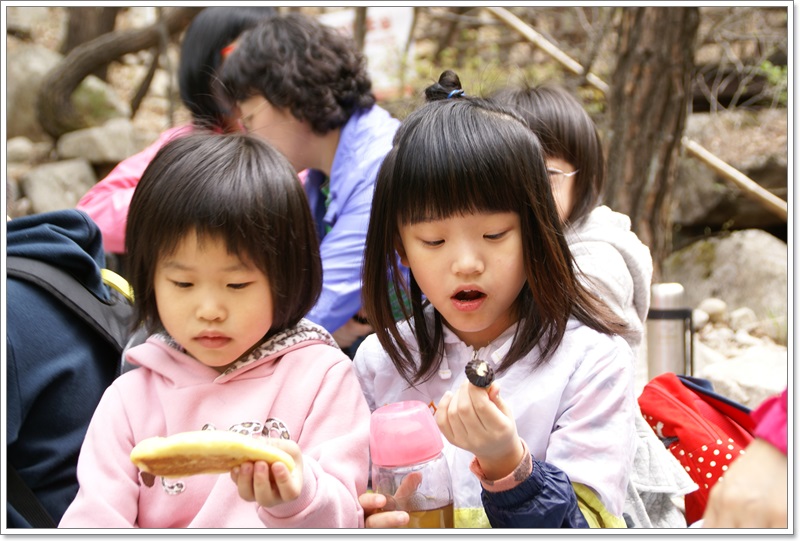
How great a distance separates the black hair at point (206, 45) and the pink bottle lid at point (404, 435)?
254 centimetres

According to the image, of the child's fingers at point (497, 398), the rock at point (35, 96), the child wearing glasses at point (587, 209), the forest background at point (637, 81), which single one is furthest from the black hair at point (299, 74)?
the rock at point (35, 96)

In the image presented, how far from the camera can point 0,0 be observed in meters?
2.17

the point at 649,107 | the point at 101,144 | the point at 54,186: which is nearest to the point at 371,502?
the point at 649,107

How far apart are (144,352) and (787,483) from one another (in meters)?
1.31

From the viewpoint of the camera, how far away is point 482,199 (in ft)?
5.59

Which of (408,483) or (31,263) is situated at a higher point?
(31,263)

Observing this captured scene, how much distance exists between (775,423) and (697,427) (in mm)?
1146

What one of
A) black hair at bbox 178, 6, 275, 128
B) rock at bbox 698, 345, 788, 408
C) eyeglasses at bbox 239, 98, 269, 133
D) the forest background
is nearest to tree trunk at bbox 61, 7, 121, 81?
the forest background

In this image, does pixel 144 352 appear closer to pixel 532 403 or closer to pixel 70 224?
pixel 70 224

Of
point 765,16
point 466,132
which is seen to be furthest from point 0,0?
point 765,16

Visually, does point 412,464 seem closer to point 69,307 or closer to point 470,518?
point 470,518

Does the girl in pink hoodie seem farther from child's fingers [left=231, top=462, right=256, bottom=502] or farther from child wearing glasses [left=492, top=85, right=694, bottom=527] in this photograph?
child wearing glasses [left=492, top=85, right=694, bottom=527]

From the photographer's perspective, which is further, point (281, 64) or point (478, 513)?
point (281, 64)

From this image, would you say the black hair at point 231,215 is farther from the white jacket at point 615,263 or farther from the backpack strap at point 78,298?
the white jacket at point 615,263
